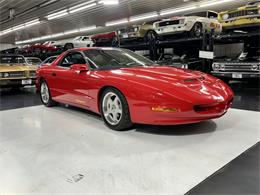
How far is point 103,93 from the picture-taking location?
3.25 meters

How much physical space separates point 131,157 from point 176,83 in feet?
3.32

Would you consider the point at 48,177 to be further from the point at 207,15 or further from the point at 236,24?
the point at 207,15

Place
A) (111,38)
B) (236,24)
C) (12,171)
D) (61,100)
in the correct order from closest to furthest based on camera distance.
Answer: (12,171) → (61,100) → (236,24) → (111,38)

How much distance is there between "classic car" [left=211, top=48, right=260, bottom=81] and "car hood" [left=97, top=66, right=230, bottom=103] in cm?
334

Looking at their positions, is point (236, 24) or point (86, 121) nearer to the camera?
point (86, 121)

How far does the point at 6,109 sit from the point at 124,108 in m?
3.08

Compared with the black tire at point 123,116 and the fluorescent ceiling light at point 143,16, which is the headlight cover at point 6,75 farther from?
the fluorescent ceiling light at point 143,16

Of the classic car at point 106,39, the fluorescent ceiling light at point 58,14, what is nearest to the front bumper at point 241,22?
the classic car at point 106,39

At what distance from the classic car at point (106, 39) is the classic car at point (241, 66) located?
465 cm

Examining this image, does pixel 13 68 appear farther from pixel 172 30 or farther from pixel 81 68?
pixel 172 30

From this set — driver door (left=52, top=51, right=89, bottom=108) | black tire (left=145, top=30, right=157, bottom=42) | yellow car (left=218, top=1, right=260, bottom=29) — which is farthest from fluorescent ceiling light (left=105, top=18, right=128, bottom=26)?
driver door (left=52, top=51, right=89, bottom=108)

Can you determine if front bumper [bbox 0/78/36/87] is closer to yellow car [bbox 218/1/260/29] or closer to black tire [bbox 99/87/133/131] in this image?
black tire [bbox 99/87/133/131]

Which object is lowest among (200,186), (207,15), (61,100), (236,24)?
(200,186)

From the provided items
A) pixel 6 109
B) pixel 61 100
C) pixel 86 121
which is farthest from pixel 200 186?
pixel 6 109
